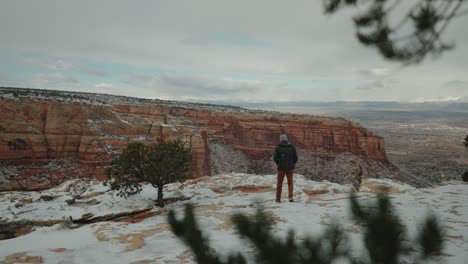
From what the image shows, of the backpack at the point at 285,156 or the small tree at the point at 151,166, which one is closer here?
the backpack at the point at 285,156

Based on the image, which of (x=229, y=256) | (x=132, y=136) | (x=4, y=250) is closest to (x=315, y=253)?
(x=229, y=256)

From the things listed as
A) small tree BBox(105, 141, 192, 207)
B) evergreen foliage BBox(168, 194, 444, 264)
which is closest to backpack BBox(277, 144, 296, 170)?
small tree BBox(105, 141, 192, 207)

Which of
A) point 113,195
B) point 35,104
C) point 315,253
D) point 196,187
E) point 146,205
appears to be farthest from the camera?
point 35,104

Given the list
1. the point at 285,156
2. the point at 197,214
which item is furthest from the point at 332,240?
the point at 285,156

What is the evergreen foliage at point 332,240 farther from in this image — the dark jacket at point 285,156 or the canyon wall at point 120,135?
the canyon wall at point 120,135

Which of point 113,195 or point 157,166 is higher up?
point 157,166

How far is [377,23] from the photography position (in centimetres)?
296

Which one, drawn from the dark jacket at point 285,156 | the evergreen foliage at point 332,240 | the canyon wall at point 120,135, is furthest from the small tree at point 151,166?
the canyon wall at point 120,135

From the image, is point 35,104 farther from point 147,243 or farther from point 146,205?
point 147,243

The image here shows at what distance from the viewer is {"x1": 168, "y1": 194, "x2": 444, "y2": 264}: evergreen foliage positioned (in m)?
1.98

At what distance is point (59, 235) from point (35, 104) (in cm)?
2490

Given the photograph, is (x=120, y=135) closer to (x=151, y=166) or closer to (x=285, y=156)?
(x=151, y=166)

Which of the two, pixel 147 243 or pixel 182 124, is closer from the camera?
pixel 147 243

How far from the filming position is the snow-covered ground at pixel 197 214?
17.5 ft
